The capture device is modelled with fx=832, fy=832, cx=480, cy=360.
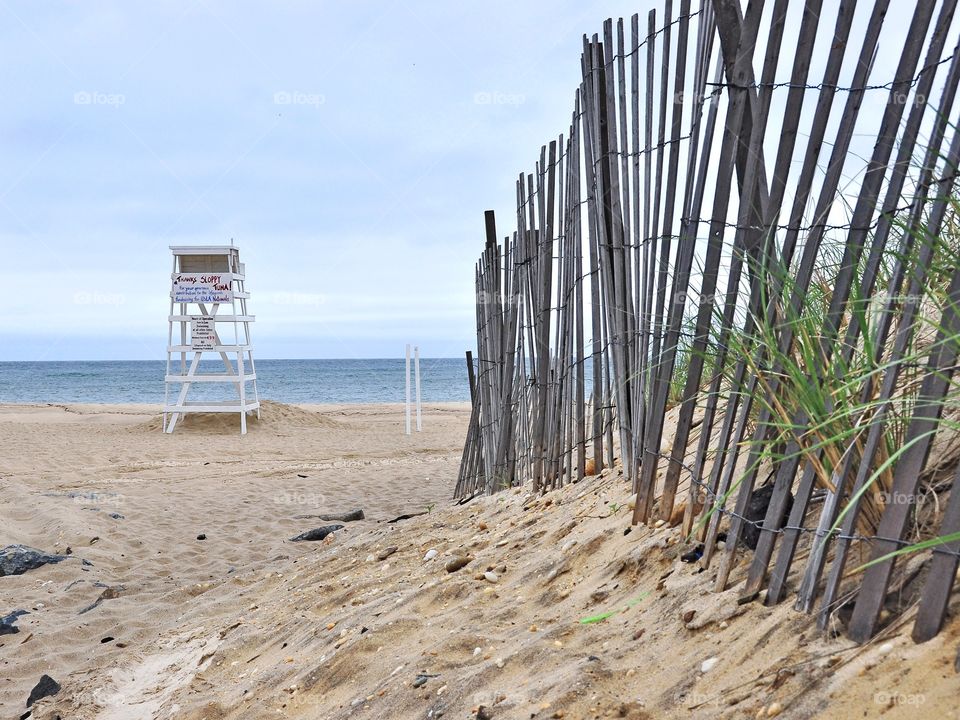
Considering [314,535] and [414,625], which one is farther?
[314,535]

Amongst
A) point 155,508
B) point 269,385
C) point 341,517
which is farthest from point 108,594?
point 269,385

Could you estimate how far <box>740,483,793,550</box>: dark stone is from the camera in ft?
7.03

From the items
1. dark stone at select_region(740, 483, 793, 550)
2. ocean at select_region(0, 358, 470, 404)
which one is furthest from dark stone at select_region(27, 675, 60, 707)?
ocean at select_region(0, 358, 470, 404)

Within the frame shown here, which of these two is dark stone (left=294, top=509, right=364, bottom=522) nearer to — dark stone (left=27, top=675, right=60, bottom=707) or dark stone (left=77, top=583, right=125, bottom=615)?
dark stone (left=77, top=583, right=125, bottom=615)

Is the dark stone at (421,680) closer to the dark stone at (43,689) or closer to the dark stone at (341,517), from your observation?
the dark stone at (43,689)

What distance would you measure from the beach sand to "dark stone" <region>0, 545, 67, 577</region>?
9 cm

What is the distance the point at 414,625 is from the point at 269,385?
139 ft

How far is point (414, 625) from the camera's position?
2818 mm

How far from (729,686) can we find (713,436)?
1574 millimetres

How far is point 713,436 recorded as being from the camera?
3.18 metres

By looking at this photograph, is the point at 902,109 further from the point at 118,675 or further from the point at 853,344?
the point at 118,675

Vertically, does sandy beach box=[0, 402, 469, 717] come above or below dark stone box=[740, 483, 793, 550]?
below

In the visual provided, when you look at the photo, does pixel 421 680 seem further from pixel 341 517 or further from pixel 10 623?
pixel 341 517

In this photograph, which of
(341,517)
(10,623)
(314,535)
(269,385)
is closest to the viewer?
(10,623)
